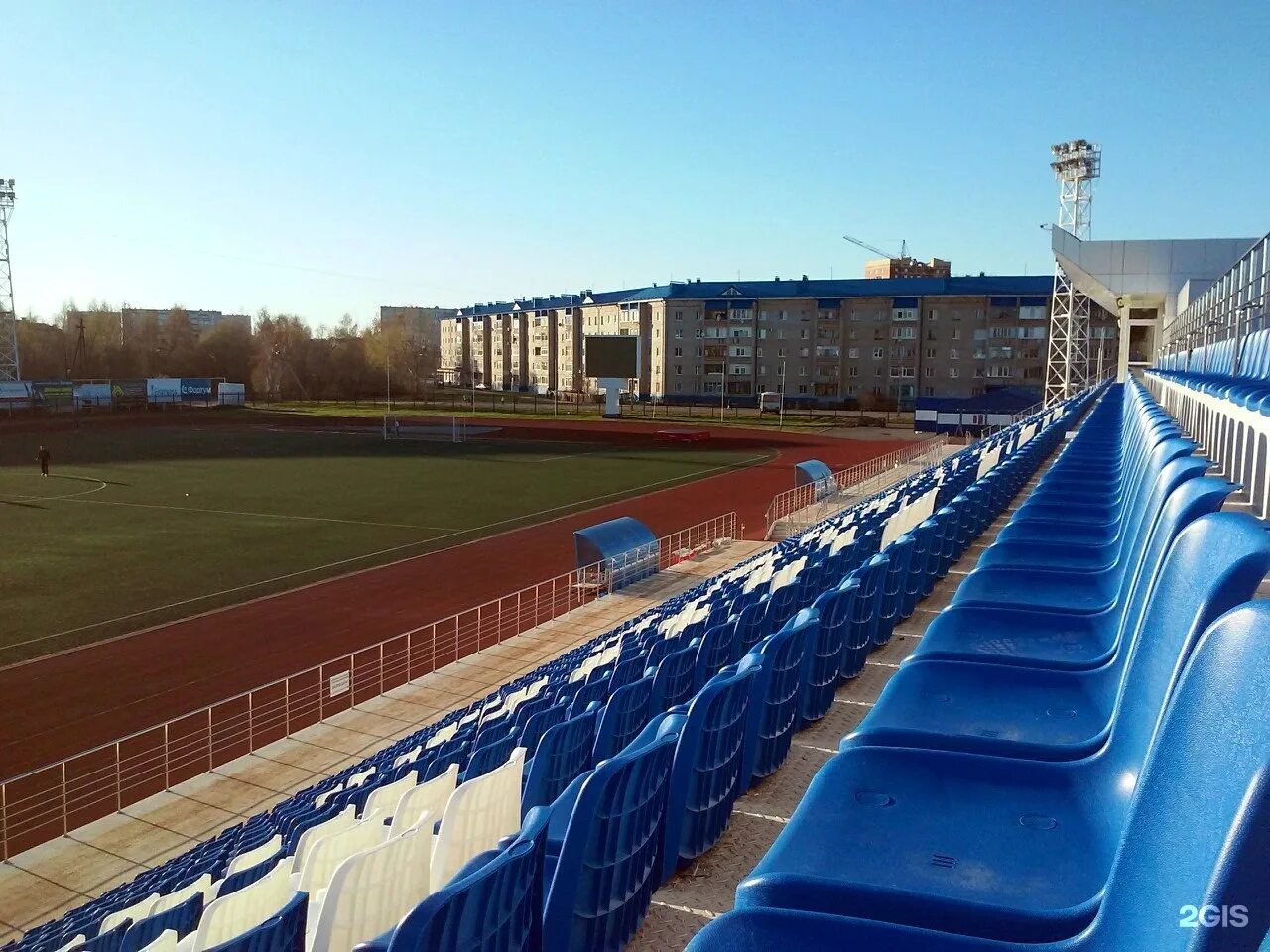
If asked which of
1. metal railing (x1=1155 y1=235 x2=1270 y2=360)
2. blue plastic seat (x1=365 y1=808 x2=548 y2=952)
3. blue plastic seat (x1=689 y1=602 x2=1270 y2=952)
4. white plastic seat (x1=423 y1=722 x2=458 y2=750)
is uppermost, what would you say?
metal railing (x1=1155 y1=235 x2=1270 y2=360)

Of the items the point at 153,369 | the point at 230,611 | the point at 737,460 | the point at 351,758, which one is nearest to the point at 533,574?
the point at 230,611

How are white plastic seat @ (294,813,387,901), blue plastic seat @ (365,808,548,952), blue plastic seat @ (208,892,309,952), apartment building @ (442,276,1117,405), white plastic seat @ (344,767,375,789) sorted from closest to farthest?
blue plastic seat @ (365,808,548,952) < blue plastic seat @ (208,892,309,952) < white plastic seat @ (294,813,387,901) < white plastic seat @ (344,767,375,789) < apartment building @ (442,276,1117,405)

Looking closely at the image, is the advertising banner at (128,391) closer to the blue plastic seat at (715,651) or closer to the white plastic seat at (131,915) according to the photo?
the white plastic seat at (131,915)

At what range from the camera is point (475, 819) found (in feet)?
11.0

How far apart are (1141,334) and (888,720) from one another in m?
45.9

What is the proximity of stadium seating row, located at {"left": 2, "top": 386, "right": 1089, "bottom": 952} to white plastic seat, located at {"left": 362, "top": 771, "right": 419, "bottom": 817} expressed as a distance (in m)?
0.03

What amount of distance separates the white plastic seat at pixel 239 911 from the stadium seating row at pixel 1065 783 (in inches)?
104

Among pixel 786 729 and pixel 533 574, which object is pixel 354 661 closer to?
pixel 533 574

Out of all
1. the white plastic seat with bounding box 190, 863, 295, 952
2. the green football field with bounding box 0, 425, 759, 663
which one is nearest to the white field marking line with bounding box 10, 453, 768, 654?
the green football field with bounding box 0, 425, 759, 663

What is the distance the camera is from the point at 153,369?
115 meters

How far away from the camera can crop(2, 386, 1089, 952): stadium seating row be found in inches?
113

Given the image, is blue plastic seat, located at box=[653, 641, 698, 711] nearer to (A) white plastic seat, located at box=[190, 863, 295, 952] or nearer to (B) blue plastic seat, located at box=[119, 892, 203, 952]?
(A) white plastic seat, located at box=[190, 863, 295, 952]

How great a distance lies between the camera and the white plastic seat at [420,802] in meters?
4.23

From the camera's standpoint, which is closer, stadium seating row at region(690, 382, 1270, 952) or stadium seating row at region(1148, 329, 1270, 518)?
stadium seating row at region(690, 382, 1270, 952)
